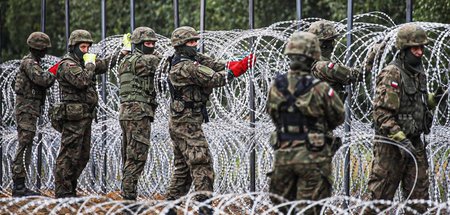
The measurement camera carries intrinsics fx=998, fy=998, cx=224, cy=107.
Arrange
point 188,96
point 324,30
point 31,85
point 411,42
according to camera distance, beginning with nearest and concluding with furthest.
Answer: point 411,42 → point 324,30 → point 188,96 → point 31,85

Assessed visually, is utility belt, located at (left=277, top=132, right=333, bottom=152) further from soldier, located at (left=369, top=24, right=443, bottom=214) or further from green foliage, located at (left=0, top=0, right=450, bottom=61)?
green foliage, located at (left=0, top=0, right=450, bottom=61)

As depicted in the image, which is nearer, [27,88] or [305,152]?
[305,152]

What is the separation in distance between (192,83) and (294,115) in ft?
7.70

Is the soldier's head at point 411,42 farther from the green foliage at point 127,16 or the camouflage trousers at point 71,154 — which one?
the green foliage at point 127,16

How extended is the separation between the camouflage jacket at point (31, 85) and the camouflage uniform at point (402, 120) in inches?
180

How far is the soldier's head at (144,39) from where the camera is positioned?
406 inches

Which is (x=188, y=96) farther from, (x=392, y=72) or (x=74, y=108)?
(x=392, y=72)

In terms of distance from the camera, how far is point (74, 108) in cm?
1081

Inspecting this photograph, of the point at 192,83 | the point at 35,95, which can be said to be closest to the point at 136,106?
the point at 192,83

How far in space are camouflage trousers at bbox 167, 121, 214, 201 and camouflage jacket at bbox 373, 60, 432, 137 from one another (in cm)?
192

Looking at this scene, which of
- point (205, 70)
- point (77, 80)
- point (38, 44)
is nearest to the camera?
point (205, 70)

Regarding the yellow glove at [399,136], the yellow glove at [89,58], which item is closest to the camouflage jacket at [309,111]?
the yellow glove at [399,136]

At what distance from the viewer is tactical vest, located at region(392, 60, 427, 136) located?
812 centimetres

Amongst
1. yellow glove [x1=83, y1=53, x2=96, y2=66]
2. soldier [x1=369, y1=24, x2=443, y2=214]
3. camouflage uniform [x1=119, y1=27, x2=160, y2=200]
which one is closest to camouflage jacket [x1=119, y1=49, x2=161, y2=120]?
camouflage uniform [x1=119, y1=27, x2=160, y2=200]
